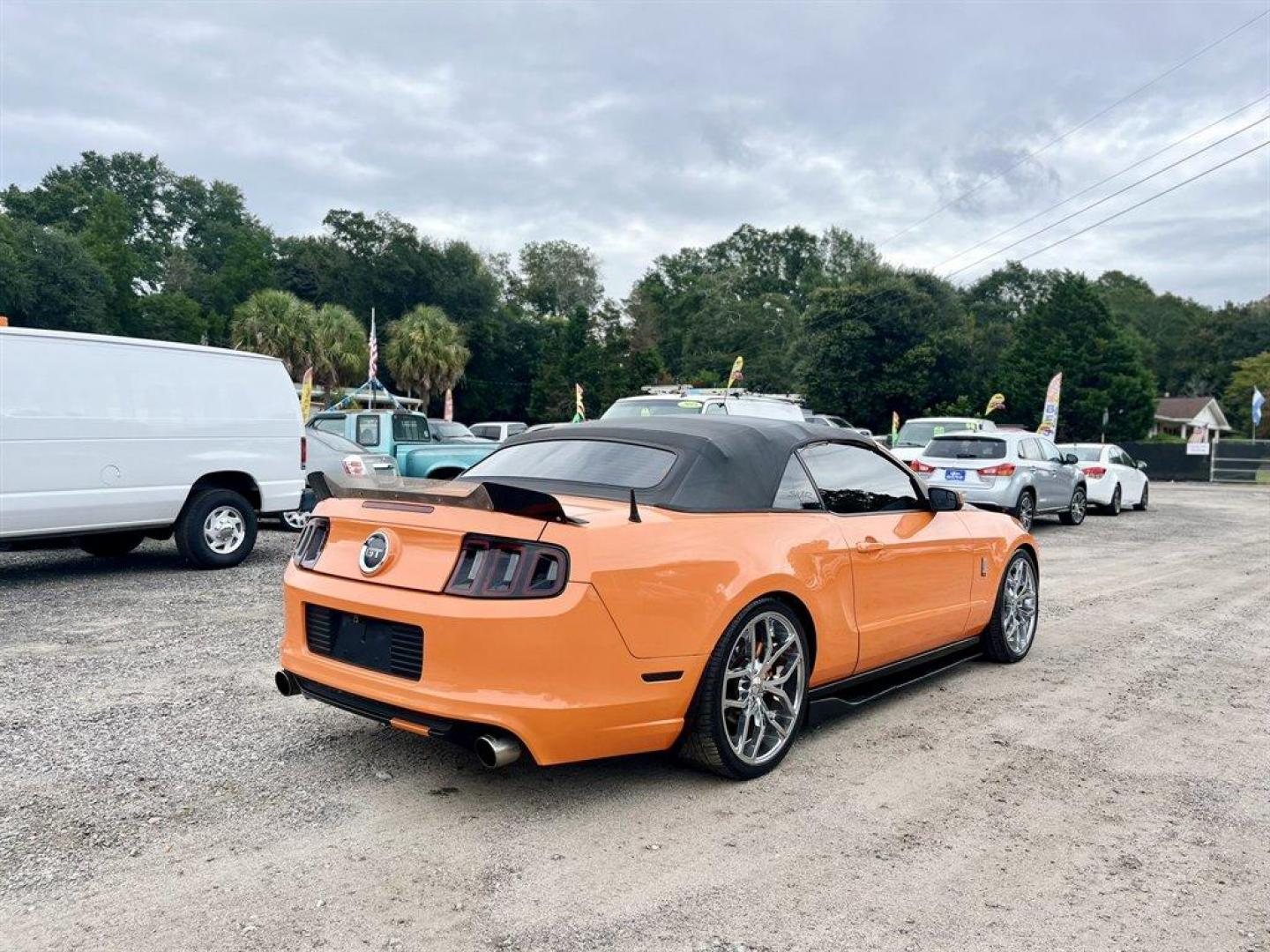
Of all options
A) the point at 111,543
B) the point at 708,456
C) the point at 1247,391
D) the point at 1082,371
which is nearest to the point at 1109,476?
the point at 708,456

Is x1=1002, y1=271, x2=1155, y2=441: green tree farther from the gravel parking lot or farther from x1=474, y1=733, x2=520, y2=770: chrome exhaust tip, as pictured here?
x1=474, y1=733, x2=520, y2=770: chrome exhaust tip

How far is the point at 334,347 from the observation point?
42.8 m

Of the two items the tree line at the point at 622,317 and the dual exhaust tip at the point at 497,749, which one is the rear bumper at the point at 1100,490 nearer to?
the dual exhaust tip at the point at 497,749

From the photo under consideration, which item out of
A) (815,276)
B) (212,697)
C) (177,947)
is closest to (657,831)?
(177,947)

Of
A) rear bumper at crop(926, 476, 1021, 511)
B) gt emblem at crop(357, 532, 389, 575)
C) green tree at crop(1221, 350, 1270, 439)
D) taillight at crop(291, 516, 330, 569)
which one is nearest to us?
gt emblem at crop(357, 532, 389, 575)

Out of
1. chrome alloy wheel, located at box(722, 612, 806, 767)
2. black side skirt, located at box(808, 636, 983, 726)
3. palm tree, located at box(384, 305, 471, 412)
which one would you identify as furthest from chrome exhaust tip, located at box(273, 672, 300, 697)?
palm tree, located at box(384, 305, 471, 412)

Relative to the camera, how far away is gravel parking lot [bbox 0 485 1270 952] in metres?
2.79

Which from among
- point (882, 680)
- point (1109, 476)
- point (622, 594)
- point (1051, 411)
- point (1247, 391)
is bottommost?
point (882, 680)

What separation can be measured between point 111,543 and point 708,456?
7.67 metres

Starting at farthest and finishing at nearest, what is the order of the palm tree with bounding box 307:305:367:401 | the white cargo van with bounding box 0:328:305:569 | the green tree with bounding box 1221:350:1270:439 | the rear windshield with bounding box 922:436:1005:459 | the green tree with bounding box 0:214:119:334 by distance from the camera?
the green tree with bounding box 1221:350:1270:439, the green tree with bounding box 0:214:119:334, the palm tree with bounding box 307:305:367:401, the rear windshield with bounding box 922:436:1005:459, the white cargo van with bounding box 0:328:305:569

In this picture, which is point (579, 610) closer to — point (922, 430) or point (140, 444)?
point (140, 444)

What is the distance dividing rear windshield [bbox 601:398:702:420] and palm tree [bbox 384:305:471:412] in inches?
1351

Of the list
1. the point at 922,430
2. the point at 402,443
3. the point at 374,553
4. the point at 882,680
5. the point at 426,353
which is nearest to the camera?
the point at 374,553

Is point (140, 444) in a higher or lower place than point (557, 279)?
lower
